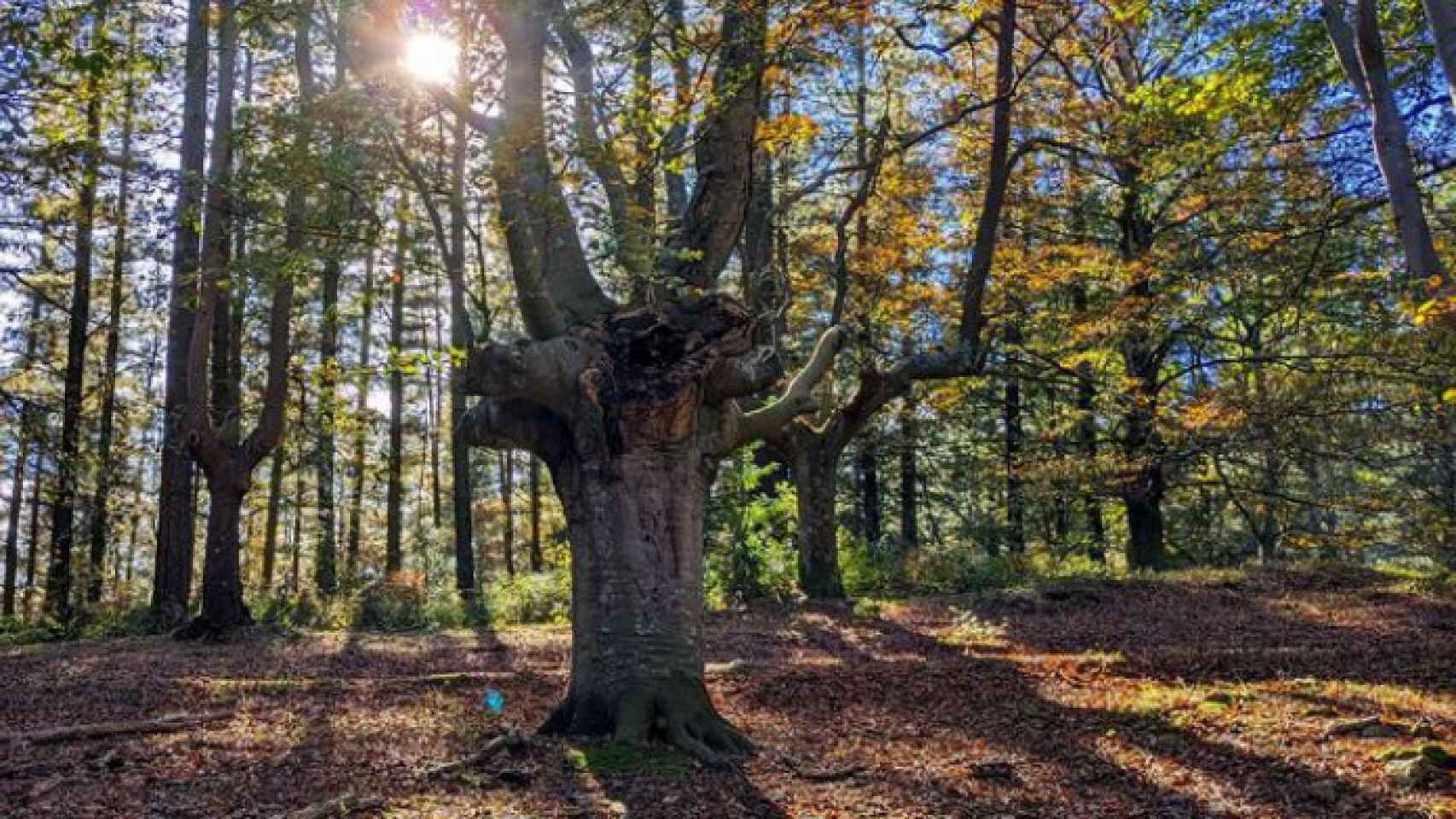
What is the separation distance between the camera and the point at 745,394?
717 cm

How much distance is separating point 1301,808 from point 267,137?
8.08 metres

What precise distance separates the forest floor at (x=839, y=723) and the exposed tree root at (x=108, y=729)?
0.08m

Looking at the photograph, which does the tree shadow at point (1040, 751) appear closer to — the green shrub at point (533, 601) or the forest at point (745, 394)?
the forest at point (745, 394)

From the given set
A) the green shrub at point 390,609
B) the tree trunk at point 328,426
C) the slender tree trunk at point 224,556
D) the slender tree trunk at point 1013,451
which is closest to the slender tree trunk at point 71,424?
the slender tree trunk at point 224,556

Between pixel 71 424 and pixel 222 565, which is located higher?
pixel 71 424

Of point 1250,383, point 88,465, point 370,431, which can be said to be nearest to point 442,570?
point 370,431

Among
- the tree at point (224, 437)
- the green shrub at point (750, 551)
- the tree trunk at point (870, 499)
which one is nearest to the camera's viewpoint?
the tree at point (224, 437)

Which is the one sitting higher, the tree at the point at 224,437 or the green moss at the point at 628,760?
the tree at the point at 224,437

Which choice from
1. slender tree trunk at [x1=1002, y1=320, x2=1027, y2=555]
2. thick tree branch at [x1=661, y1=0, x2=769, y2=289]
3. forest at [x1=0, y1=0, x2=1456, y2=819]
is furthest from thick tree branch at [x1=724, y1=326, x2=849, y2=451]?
slender tree trunk at [x1=1002, y1=320, x2=1027, y2=555]

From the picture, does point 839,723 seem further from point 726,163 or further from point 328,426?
point 328,426

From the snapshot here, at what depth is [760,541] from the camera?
618 inches

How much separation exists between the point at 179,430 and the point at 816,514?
925cm

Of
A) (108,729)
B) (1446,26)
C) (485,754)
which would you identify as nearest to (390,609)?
(108,729)

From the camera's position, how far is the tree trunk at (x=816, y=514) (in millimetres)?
15258
